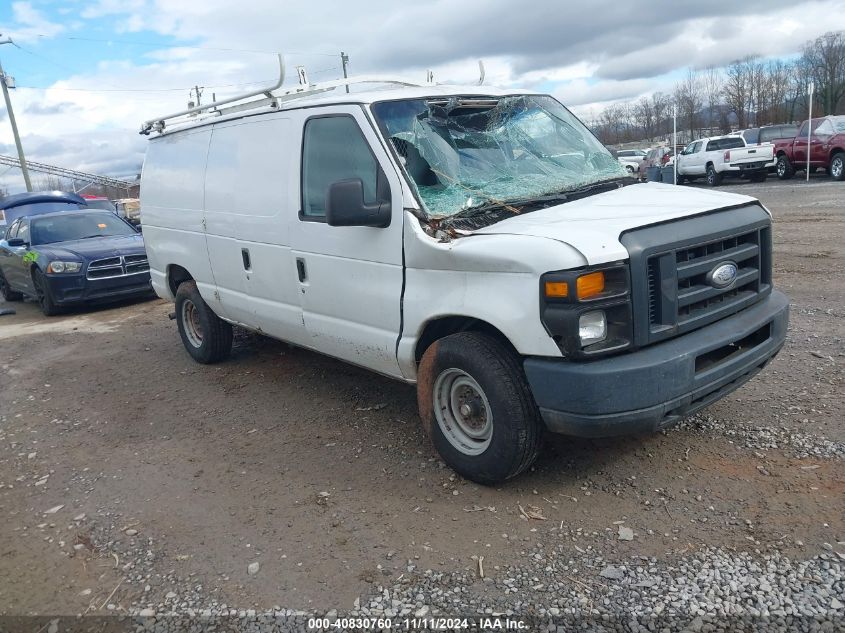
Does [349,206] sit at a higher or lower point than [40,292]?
higher

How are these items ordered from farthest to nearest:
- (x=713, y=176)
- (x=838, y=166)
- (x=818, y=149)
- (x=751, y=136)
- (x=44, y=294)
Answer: (x=751, y=136) < (x=713, y=176) < (x=818, y=149) < (x=838, y=166) < (x=44, y=294)

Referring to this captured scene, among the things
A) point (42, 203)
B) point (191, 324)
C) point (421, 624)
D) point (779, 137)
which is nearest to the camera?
point (421, 624)

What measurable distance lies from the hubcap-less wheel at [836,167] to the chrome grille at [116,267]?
19024 mm

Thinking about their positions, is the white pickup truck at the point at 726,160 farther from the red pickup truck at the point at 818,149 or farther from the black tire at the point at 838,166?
the black tire at the point at 838,166

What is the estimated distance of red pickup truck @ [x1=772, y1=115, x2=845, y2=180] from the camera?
65.2 ft

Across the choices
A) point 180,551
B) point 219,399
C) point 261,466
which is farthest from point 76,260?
point 180,551

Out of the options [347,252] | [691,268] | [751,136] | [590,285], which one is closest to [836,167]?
[751,136]

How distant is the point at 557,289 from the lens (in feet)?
10.2

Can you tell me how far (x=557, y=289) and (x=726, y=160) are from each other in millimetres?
23619

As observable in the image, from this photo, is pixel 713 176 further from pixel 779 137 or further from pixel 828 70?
pixel 828 70

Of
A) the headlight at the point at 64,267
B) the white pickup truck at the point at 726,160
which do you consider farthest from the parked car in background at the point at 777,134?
the headlight at the point at 64,267

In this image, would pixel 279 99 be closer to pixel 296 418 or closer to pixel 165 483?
pixel 296 418

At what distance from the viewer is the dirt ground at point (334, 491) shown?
316 cm

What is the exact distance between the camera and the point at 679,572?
2.92 metres
